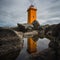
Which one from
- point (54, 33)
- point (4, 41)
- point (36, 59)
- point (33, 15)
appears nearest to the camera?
point (36, 59)

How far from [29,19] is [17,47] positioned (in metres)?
34.4

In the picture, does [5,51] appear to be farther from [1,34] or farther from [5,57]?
[1,34]

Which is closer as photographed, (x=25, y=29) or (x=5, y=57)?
(x=5, y=57)

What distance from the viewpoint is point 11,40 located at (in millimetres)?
10477

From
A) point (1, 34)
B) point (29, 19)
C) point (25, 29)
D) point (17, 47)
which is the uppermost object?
point (29, 19)

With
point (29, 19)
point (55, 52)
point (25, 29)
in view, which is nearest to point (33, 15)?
point (29, 19)

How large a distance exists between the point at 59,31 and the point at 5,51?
226 inches

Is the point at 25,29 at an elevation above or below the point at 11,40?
above

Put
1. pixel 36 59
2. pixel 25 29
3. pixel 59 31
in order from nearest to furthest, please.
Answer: pixel 36 59 < pixel 59 31 < pixel 25 29

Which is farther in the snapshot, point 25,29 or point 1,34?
point 25,29

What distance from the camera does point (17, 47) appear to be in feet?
34.8

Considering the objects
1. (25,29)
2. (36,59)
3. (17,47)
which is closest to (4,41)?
(17,47)

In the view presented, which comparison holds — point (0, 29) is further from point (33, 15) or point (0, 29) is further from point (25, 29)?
point (33, 15)

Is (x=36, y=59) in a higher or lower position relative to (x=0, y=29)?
lower
